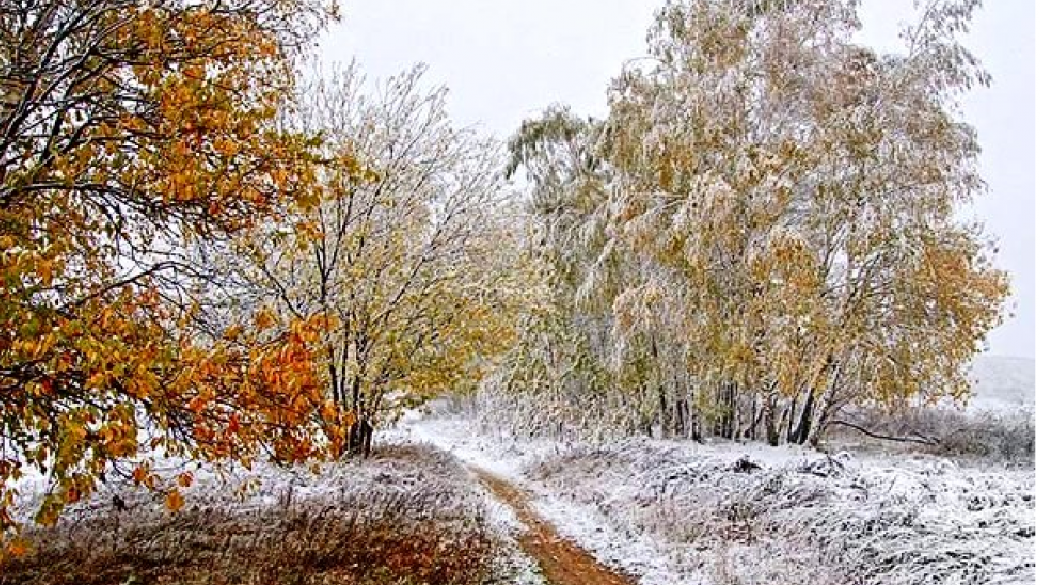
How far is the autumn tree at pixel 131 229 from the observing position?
4031 millimetres

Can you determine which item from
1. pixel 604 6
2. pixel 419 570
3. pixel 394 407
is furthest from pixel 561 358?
pixel 419 570

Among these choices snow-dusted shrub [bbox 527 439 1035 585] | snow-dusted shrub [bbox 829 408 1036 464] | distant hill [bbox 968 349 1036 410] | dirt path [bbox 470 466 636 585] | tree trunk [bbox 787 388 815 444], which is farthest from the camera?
distant hill [bbox 968 349 1036 410]

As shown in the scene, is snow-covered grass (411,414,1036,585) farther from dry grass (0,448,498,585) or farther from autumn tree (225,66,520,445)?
autumn tree (225,66,520,445)

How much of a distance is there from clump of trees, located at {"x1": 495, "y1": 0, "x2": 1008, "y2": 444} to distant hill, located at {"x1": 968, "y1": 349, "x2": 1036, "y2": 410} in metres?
5.90

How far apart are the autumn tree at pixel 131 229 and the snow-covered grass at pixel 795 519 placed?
5.01 meters

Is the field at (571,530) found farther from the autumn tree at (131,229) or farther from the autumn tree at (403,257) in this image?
the autumn tree at (403,257)

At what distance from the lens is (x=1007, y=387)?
26938 mm

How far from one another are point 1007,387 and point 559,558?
76.8ft

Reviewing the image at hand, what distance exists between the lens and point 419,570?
7.75 m

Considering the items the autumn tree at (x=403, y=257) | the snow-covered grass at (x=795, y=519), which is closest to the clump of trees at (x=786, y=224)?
the snow-covered grass at (x=795, y=519)

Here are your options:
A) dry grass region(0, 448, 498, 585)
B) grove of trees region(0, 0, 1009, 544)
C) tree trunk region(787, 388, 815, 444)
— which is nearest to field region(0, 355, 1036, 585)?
dry grass region(0, 448, 498, 585)

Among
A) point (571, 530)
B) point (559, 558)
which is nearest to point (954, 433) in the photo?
point (571, 530)

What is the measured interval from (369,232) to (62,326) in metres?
10.2

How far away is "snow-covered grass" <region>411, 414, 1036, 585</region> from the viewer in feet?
25.2
